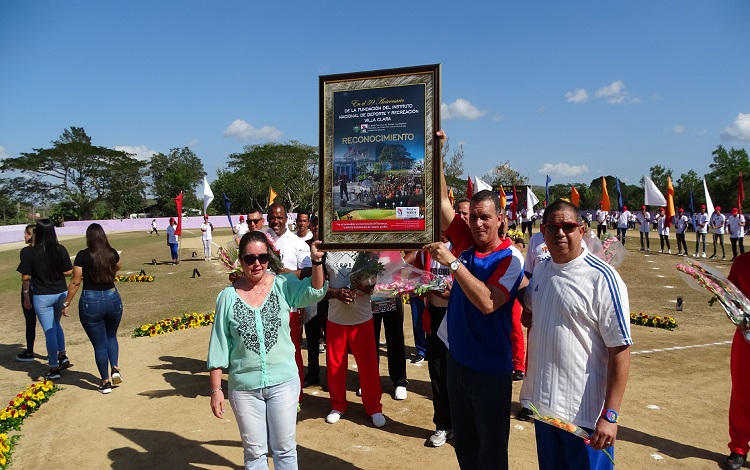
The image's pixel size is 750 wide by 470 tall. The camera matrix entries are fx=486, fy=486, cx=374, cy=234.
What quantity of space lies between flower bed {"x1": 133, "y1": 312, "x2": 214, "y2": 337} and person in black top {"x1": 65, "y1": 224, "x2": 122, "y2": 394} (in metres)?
3.20

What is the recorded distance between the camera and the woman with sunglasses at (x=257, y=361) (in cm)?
343

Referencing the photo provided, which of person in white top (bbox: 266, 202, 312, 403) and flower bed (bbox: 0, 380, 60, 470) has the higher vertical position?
person in white top (bbox: 266, 202, 312, 403)

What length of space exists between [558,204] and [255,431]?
2.55 metres

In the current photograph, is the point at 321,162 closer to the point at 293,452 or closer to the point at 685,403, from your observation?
the point at 293,452

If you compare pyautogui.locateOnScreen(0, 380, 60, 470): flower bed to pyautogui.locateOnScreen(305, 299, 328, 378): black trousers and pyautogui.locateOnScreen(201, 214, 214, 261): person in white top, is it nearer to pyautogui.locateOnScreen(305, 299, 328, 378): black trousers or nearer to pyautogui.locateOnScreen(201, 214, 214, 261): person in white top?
pyautogui.locateOnScreen(305, 299, 328, 378): black trousers

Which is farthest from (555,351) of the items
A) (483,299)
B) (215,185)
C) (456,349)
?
(215,185)

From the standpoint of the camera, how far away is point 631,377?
673 centimetres

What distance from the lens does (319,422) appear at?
18.3ft

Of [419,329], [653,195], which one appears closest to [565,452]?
[419,329]

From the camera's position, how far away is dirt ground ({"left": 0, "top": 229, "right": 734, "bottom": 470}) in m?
4.73

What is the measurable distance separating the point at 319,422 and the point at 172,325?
18.7 ft

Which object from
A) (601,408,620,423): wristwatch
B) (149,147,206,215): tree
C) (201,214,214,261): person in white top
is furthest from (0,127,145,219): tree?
(601,408,620,423): wristwatch

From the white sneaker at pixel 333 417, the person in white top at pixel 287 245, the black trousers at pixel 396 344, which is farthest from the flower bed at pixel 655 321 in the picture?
the person in white top at pixel 287 245

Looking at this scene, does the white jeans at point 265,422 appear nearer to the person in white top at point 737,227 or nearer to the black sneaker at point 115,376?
the black sneaker at point 115,376
